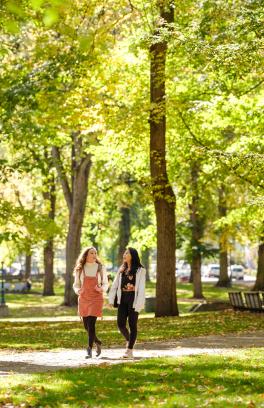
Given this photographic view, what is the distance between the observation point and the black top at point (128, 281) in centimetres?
1287

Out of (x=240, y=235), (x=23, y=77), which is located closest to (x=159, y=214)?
(x=23, y=77)

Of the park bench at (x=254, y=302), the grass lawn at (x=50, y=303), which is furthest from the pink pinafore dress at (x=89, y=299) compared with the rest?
the grass lawn at (x=50, y=303)

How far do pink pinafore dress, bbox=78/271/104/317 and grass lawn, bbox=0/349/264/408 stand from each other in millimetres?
1577

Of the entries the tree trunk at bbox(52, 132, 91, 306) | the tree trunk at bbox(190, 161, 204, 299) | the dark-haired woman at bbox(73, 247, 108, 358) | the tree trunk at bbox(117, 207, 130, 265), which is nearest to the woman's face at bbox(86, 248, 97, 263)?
the dark-haired woman at bbox(73, 247, 108, 358)

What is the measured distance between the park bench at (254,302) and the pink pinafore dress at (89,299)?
11.1 m

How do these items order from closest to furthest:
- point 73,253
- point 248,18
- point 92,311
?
1. point 92,311
2. point 248,18
3. point 73,253

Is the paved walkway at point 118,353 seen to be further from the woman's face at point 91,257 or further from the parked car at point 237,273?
the parked car at point 237,273

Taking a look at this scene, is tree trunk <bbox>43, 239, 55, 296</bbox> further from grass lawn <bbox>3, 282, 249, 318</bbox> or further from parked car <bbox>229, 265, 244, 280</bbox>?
parked car <bbox>229, 265, 244, 280</bbox>

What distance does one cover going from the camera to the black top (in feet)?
42.2

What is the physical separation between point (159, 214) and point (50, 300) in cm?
1933

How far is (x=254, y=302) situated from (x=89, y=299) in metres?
11.6

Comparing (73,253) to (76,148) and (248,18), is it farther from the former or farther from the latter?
(248,18)

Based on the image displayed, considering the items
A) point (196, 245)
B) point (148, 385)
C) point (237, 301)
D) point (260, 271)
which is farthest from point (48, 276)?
point (148, 385)

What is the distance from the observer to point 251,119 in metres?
23.3
